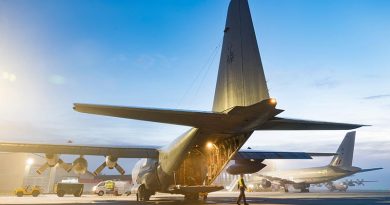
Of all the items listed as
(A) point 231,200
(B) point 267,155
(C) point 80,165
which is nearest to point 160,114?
(C) point 80,165

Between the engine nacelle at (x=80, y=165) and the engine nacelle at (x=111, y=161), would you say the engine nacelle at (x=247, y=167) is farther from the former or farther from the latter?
the engine nacelle at (x=80, y=165)

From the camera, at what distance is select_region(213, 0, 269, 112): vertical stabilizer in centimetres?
920

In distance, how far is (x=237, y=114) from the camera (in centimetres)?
981

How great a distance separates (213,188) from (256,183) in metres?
48.6

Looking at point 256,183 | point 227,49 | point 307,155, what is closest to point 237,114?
point 227,49

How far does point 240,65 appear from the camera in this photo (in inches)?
380

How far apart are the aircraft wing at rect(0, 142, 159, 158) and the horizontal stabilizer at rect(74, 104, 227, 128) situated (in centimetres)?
765

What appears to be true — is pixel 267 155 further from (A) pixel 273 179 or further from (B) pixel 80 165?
(A) pixel 273 179

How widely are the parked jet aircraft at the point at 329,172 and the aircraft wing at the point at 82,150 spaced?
3271 centimetres

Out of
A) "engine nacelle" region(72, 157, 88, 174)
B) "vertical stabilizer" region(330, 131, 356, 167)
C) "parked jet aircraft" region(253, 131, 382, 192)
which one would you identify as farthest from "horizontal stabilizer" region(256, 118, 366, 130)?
"vertical stabilizer" region(330, 131, 356, 167)

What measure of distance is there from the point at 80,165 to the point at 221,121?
11581 mm

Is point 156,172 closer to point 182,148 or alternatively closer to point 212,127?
point 182,148

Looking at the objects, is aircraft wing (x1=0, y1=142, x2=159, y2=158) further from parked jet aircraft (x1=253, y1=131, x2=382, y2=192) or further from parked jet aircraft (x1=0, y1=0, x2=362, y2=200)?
parked jet aircraft (x1=253, y1=131, x2=382, y2=192)

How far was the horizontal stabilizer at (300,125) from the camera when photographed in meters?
9.55
